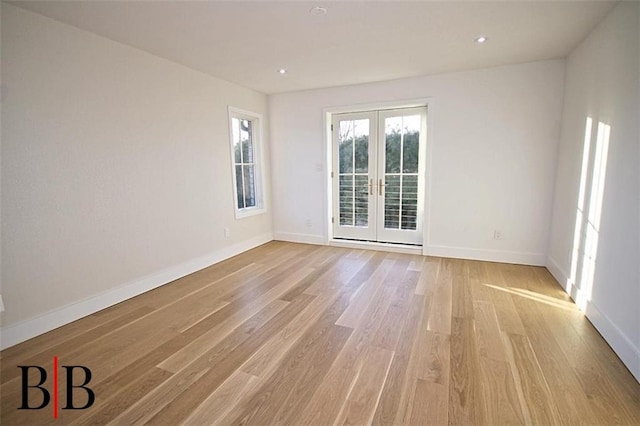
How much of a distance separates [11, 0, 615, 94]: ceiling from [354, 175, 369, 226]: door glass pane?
166cm

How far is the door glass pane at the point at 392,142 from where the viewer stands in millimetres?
4523

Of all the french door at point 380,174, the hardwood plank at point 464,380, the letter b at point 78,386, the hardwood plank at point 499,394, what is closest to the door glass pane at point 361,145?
the french door at point 380,174

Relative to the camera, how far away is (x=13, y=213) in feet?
7.43

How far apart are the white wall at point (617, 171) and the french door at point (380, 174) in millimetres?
1896

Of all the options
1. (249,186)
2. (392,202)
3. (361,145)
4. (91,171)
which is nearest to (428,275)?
(392,202)

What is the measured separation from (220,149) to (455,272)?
136 inches

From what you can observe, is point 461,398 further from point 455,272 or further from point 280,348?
point 455,272

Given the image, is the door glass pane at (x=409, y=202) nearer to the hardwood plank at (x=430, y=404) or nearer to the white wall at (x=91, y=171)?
the white wall at (x=91, y=171)

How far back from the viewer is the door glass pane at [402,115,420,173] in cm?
441

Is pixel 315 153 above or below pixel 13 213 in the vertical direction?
above

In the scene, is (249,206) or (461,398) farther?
(249,206)

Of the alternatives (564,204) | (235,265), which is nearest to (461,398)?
(564,204)

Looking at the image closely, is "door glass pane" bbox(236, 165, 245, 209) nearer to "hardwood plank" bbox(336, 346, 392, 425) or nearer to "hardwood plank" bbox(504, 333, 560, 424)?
"hardwood plank" bbox(336, 346, 392, 425)

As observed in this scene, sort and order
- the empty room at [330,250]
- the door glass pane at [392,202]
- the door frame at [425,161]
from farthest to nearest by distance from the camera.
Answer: the door glass pane at [392,202] < the door frame at [425,161] < the empty room at [330,250]
